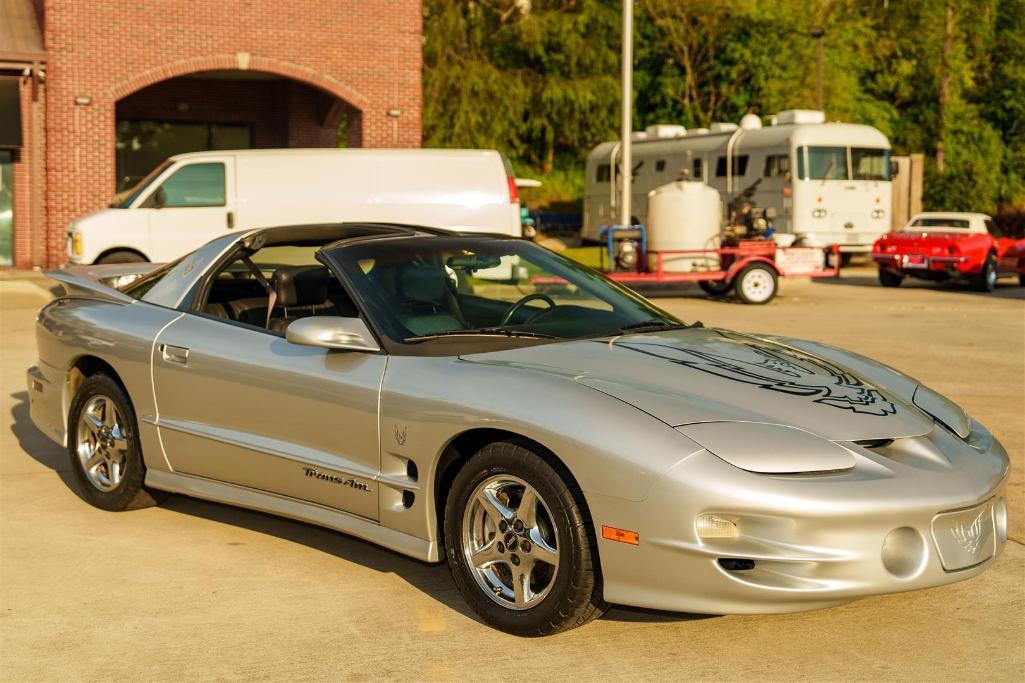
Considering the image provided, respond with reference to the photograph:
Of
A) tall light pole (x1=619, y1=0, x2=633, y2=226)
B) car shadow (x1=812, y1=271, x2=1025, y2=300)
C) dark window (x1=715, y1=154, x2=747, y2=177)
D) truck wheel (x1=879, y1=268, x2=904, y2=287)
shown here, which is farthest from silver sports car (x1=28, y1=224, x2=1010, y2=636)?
dark window (x1=715, y1=154, x2=747, y2=177)

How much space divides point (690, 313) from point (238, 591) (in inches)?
572

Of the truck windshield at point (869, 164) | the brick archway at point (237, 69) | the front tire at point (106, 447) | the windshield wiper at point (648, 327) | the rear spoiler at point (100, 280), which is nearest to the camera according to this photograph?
the windshield wiper at point (648, 327)

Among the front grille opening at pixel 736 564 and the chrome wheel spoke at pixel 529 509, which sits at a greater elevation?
the chrome wheel spoke at pixel 529 509

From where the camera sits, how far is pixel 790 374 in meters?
5.04

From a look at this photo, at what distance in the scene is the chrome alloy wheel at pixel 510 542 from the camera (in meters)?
4.55

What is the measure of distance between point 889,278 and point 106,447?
20.7 meters

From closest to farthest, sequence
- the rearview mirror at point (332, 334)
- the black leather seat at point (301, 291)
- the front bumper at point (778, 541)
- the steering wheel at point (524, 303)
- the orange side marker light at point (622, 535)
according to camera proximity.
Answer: the front bumper at point (778, 541) → the orange side marker light at point (622, 535) → the rearview mirror at point (332, 334) → the steering wheel at point (524, 303) → the black leather seat at point (301, 291)

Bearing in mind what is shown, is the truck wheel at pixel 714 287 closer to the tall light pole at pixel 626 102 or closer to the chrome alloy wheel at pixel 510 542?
the tall light pole at pixel 626 102

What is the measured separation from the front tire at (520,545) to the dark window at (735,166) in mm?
26288

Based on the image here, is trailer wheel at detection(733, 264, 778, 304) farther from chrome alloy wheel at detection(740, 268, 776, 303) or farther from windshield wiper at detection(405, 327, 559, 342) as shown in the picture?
windshield wiper at detection(405, 327, 559, 342)

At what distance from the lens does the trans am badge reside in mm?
4781

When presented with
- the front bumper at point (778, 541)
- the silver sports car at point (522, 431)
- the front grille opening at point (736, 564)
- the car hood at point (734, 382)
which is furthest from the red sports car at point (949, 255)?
the front grille opening at point (736, 564)

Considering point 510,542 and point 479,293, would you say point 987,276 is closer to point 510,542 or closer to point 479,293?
point 479,293

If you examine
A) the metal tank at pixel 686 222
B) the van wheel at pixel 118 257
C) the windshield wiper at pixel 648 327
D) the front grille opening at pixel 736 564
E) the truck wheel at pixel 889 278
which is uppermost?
the metal tank at pixel 686 222
